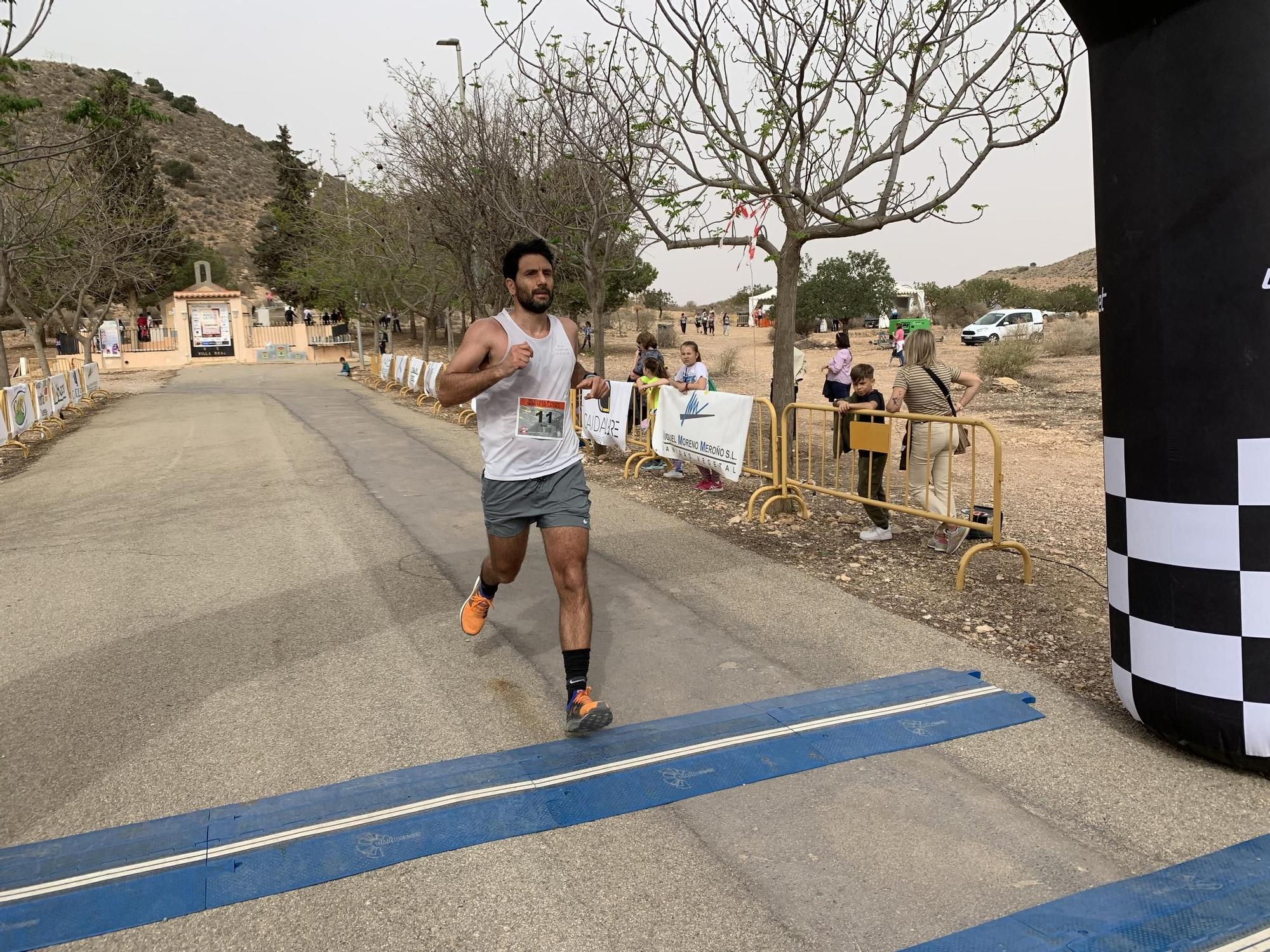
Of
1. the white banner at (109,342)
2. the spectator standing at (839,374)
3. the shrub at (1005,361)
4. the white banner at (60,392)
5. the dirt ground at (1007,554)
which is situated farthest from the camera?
the white banner at (109,342)

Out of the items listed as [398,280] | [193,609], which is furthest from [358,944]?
[398,280]

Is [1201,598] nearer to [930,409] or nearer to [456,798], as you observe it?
[456,798]

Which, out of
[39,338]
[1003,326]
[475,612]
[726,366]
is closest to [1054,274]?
[1003,326]

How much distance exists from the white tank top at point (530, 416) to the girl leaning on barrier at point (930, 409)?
11.8 ft

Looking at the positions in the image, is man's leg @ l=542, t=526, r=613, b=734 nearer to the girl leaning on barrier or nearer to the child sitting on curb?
the girl leaning on barrier

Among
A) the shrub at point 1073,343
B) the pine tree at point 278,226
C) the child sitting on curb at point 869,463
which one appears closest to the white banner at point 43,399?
the child sitting on curb at point 869,463

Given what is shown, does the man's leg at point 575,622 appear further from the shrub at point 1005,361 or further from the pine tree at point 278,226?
the pine tree at point 278,226

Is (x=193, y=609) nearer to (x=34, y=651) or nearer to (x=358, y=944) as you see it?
(x=34, y=651)

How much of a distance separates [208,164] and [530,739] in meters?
114

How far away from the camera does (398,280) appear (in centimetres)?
3212

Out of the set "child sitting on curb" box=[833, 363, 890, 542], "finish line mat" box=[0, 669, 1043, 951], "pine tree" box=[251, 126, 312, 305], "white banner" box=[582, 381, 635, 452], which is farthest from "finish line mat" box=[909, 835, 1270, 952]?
"pine tree" box=[251, 126, 312, 305]

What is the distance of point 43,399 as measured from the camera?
61.1ft

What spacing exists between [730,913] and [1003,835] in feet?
3.39

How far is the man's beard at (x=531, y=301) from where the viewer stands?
411cm
